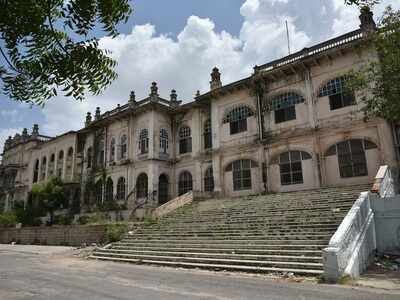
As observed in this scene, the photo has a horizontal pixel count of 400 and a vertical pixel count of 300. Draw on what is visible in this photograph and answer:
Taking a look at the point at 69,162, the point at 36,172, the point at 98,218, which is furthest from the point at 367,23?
the point at 36,172

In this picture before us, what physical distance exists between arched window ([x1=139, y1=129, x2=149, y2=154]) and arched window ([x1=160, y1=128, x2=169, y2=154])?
1.18 meters

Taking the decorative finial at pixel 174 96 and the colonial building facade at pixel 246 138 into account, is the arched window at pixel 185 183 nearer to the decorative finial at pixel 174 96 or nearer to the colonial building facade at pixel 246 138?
the colonial building facade at pixel 246 138


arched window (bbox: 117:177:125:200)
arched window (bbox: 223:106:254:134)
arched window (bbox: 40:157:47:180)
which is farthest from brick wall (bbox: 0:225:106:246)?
arched window (bbox: 223:106:254:134)

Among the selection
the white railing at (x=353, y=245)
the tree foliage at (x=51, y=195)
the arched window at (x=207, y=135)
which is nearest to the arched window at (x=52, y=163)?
the tree foliage at (x=51, y=195)

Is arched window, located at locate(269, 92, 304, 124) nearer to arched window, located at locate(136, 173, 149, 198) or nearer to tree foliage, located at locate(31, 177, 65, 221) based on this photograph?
arched window, located at locate(136, 173, 149, 198)

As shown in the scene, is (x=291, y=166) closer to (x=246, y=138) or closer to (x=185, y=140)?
(x=246, y=138)

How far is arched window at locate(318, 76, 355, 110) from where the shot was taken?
20.1 m

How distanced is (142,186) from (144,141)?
3.79 metres

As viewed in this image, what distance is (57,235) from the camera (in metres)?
22.8

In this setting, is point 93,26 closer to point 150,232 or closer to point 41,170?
point 150,232

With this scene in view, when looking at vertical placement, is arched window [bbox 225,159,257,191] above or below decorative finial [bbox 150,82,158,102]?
below

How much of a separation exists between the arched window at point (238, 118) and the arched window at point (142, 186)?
8.27 metres

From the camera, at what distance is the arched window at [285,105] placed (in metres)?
22.3

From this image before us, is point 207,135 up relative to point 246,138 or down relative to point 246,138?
up
